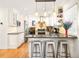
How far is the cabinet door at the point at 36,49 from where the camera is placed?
5.62 m

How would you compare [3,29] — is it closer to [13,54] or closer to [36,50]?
[13,54]

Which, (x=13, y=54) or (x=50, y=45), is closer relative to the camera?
(x=50, y=45)

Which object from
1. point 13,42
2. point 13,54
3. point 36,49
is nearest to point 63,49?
point 36,49

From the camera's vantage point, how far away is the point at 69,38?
18.3ft

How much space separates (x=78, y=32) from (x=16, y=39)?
477 centimetres

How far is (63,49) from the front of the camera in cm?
600

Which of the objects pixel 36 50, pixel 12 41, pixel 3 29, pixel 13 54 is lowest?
pixel 13 54

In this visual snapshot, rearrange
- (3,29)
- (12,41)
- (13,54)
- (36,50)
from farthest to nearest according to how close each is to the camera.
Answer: (12,41)
(3,29)
(13,54)
(36,50)

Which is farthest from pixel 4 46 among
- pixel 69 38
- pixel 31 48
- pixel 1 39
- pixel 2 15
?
pixel 69 38

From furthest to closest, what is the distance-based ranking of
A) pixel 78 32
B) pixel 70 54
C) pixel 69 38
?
pixel 70 54
pixel 69 38
pixel 78 32

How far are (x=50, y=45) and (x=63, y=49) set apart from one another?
1.80 feet

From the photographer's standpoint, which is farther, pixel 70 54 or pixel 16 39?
pixel 16 39

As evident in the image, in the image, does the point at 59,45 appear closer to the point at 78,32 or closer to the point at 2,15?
the point at 78,32

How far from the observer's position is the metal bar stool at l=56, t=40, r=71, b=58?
221 inches
